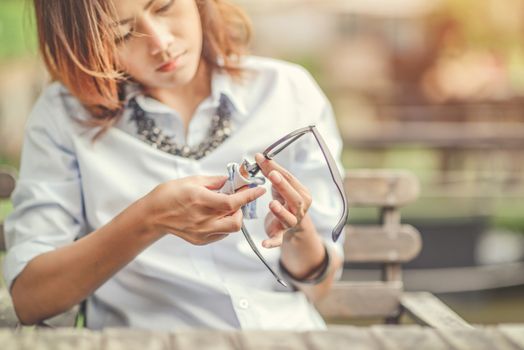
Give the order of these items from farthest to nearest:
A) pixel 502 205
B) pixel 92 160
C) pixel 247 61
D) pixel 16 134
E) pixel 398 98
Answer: pixel 398 98, pixel 16 134, pixel 502 205, pixel 247 61, pixel 92 160

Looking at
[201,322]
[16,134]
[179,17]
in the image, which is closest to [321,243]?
[201,322]

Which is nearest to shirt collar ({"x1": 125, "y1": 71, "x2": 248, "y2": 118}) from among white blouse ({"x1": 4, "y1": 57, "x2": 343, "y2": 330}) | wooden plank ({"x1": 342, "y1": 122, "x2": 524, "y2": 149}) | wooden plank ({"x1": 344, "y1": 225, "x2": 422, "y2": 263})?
white blouse ({"x1": 4, "y1": 57, "x2": 343, "y2": 330})

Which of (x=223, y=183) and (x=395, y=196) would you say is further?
(x=395, y=196)

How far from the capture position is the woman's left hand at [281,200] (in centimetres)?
95

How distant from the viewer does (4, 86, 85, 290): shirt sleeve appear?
118 cm

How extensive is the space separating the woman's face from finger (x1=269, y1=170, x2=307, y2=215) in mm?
270

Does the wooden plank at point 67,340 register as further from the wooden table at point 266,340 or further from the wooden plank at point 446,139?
the wooden plank at point 446,139

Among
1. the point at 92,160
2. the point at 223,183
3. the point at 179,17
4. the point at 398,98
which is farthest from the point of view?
the point at 398,98

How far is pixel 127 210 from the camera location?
1040mm

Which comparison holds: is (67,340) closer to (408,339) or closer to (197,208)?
(197,208)

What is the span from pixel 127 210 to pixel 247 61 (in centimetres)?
45

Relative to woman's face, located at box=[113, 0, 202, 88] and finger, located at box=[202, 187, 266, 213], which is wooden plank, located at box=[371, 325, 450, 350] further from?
woman's face, located at box=[113, 0, 202, 88]

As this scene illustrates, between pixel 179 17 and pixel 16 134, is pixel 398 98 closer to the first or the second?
pixel 16 134

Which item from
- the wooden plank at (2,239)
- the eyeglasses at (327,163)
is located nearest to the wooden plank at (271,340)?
the eyeglasses at (327,163)
